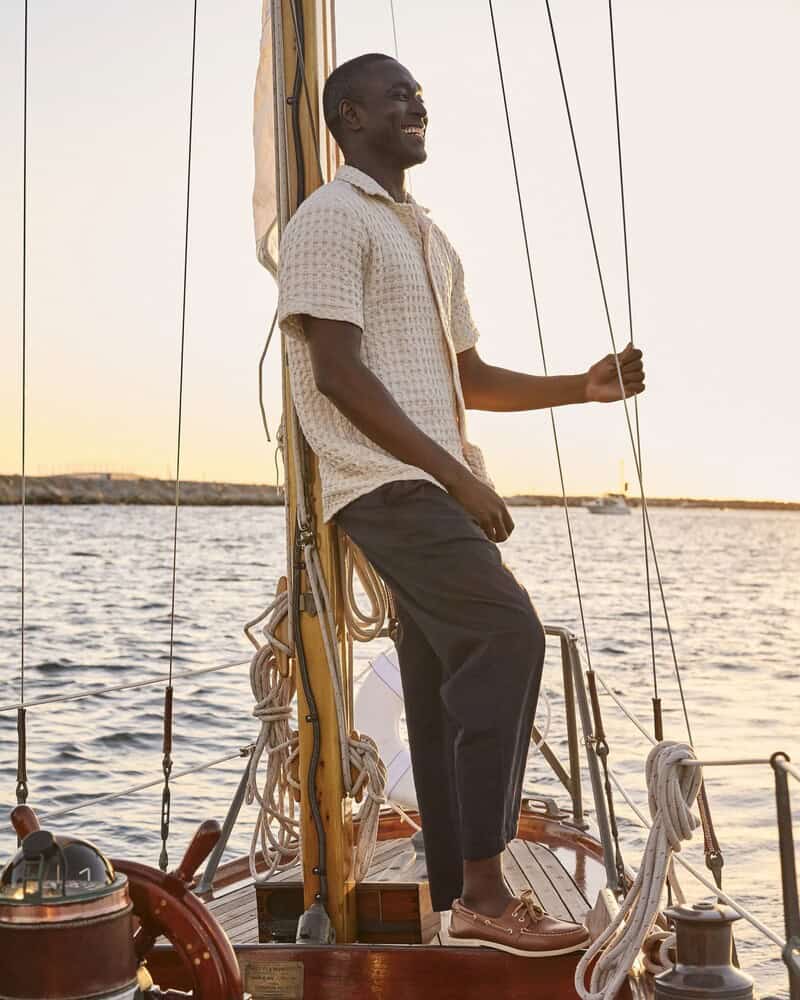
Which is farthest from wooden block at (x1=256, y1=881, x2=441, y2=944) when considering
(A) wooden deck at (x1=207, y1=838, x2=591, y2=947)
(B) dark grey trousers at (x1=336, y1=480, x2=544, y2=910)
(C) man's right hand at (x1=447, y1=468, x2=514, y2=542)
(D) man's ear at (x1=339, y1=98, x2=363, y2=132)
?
(D) man's ear at (x1=339, y1=98, x2=363, y2=132)

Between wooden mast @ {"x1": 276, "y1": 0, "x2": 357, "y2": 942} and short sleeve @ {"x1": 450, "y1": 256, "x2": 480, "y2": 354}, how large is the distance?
1.15 feet

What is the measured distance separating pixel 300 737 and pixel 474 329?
947 mm

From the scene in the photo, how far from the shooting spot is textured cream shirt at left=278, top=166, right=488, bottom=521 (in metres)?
2.74

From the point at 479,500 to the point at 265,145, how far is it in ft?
3.72

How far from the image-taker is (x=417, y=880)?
2.98 metres

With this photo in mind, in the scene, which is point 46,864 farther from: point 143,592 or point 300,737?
point 143,592

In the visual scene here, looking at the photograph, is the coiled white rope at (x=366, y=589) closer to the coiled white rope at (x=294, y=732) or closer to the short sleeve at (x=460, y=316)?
the coiled white rope at (x=294, y=732)

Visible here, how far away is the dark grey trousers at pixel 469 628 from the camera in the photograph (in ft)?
8.55

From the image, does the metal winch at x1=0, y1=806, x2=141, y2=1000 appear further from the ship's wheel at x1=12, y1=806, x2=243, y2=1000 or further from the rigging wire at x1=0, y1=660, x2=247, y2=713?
the rigging wire at x1=0, y1=660, x2=247, y2=713

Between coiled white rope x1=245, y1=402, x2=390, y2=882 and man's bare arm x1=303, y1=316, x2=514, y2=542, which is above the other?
man's bare arm x1=303, y1=316, x2=514, y2=542

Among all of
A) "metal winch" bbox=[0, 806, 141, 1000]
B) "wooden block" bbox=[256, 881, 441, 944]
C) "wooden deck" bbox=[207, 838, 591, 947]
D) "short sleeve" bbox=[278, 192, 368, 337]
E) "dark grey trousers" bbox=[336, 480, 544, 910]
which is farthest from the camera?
"wooden deck" bbox=[207, 838, 591, 947]

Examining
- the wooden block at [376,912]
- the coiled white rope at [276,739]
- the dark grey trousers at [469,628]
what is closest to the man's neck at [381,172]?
the dark grey trousers at [469,628]

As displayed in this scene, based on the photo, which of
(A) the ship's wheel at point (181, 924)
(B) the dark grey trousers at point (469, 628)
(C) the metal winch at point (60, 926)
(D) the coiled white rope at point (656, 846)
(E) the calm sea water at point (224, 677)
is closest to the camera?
(C) the metal winch at point (60, 926)

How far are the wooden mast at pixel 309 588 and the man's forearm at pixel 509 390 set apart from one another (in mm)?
460
